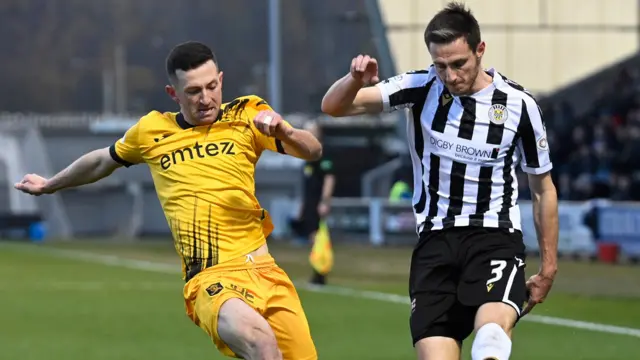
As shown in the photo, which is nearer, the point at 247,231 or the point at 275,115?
the point at 275,115

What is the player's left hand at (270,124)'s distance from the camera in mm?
6840

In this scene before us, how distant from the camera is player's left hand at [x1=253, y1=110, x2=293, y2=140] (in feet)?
22.4

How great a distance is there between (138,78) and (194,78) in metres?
38.7

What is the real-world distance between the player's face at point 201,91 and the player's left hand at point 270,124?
0.41 m

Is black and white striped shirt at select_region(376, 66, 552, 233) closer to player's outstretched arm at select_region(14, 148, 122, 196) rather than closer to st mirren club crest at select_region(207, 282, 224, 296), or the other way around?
st mirren club crest at select_region(207, 282, 224, 296)

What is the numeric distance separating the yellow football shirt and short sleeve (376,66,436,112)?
24.2 inches

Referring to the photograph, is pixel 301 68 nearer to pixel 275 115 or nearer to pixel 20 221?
pixel 20 221

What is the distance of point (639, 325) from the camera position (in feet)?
44.5

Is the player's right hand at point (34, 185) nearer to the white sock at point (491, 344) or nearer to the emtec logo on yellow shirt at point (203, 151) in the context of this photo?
the emtec logo on yellow shirt at point (203, 151)

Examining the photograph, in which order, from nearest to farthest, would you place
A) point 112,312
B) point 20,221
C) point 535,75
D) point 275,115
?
point 275,115, point 112,312, point 20,221, point 535,75

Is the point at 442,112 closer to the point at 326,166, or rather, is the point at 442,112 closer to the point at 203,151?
the point at 203,151

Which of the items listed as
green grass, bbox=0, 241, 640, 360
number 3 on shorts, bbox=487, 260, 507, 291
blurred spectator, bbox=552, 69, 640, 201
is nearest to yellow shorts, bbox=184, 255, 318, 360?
number 3 on shorts, bbox=487, 260, 507, 291

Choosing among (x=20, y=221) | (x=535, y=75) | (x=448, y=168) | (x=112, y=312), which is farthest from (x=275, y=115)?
(x=535, y=75)

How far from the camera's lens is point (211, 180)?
7.42 meters
